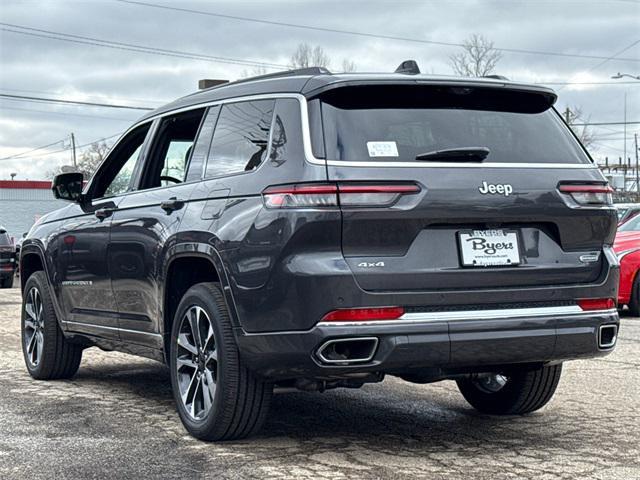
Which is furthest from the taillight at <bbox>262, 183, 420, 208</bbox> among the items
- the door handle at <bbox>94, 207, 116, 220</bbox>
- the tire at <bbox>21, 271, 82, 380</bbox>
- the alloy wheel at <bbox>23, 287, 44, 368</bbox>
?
the alloy wheel at <bbox>23, 287, 44, 368</bbox>

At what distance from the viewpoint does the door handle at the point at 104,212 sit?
7.04 meters

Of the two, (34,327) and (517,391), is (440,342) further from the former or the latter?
(34,327)

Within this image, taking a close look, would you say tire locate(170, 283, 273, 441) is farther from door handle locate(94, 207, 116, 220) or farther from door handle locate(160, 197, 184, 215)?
door handle locate(94, 207, 116, 220)

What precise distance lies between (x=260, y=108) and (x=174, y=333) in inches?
51.4

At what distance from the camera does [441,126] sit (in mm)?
5398

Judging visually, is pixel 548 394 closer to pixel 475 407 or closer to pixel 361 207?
pixel 475 407

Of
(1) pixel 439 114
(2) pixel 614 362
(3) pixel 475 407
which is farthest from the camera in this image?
(2) pixel 614 362

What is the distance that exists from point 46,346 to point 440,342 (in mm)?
4012

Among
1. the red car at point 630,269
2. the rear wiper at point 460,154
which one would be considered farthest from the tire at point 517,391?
the red car at point 630,269

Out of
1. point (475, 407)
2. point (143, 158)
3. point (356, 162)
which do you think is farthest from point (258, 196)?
point (475, 407)

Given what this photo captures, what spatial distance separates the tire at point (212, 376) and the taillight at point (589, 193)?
1.77 meters

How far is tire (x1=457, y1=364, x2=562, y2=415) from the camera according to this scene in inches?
252

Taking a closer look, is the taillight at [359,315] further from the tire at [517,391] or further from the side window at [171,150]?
the side window at [171,150]

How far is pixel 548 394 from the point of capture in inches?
255
